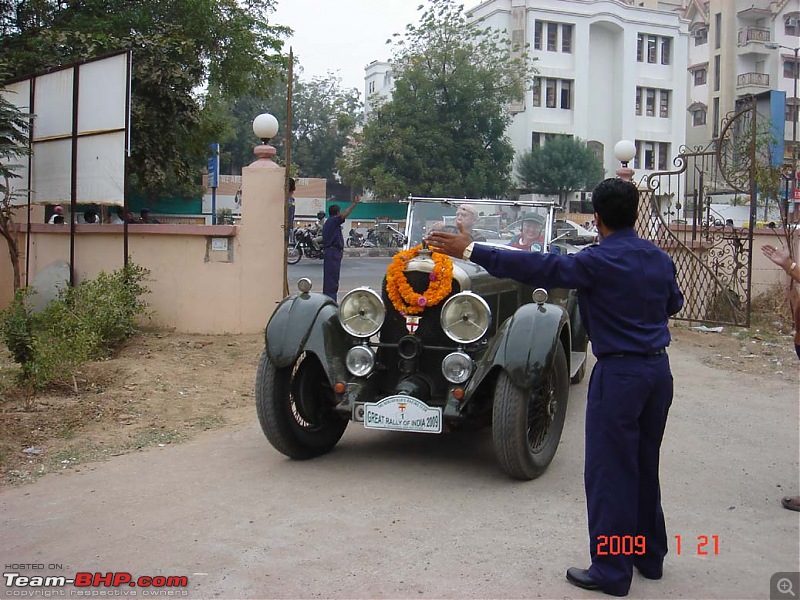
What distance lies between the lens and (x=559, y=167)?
1522 inches

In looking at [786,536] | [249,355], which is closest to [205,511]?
[786,536]

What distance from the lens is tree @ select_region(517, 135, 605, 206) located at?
38531 mm

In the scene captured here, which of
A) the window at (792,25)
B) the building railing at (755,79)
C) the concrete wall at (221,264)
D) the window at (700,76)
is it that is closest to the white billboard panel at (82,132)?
the concrete wall at (221,264)

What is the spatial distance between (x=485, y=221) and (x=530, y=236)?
43cm

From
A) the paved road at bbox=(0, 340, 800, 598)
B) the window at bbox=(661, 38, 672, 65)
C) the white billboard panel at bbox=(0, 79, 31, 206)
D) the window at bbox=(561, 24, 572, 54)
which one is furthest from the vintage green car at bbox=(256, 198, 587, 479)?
the window at bbox=(661, 38, 672, 65)

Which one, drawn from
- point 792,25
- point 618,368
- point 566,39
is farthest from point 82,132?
point 792,25

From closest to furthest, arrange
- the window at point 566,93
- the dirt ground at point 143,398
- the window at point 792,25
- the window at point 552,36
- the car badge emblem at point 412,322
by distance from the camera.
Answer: the car badge emblem at point 412,322
the dirt ground at point 143,398
the window at point 552,36
the window at point 566,93
the window at point 792,25

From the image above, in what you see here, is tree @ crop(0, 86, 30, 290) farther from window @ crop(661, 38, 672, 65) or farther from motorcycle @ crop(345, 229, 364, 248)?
window @ crop(661, 38, 672, 65)

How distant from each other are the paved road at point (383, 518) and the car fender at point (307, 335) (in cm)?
72

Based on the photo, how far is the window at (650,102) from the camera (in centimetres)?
4350

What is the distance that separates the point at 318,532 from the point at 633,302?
78.6 inches

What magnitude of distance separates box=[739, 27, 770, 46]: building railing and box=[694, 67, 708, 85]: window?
10.0 ft

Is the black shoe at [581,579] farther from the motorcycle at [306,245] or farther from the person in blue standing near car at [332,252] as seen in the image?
the motorcycle at [306,245]

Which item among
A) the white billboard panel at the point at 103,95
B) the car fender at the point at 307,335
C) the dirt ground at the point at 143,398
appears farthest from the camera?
the white billboard panel at the point at 103,95
